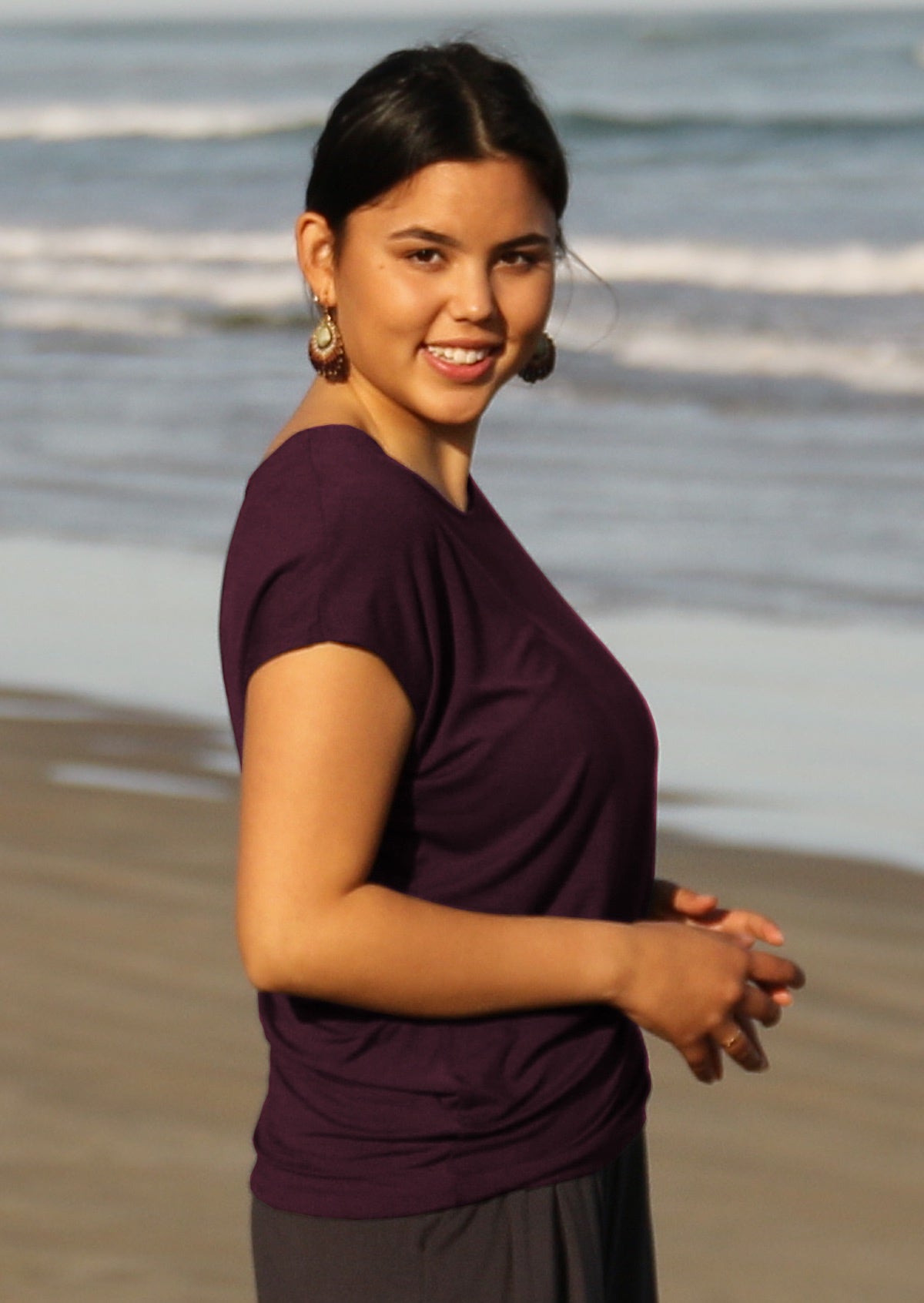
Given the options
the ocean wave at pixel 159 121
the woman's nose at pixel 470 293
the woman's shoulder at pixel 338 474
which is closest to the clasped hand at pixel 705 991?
the woman's shoulder at pixel 338 474

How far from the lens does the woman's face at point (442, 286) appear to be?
5.86 ft

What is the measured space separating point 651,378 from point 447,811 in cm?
1071

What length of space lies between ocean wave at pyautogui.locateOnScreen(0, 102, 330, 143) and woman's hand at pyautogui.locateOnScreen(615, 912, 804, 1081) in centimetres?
2396

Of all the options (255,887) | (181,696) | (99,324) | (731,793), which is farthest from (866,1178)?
(99,324)

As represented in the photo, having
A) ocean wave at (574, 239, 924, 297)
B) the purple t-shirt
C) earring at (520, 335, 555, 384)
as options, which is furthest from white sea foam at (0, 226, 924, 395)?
the purple t-shirt

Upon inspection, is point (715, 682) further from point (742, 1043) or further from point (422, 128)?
point (422, 128)

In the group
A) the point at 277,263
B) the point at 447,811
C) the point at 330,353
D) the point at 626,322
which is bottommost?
the point at 447,811

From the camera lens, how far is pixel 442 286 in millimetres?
1805

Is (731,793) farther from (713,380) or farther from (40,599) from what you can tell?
(713,380)

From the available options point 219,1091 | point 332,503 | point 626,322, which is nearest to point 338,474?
point 332,503

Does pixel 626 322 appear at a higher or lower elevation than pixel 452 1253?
higher

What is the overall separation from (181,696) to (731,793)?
6.06 feet

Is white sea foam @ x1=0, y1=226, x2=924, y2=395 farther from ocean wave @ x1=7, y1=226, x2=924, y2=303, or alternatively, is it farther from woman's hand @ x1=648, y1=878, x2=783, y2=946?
woman's hand @ x1=648, y1=878, x2=783, y2=946

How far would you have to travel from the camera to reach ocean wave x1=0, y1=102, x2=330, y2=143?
25562 millimetres
